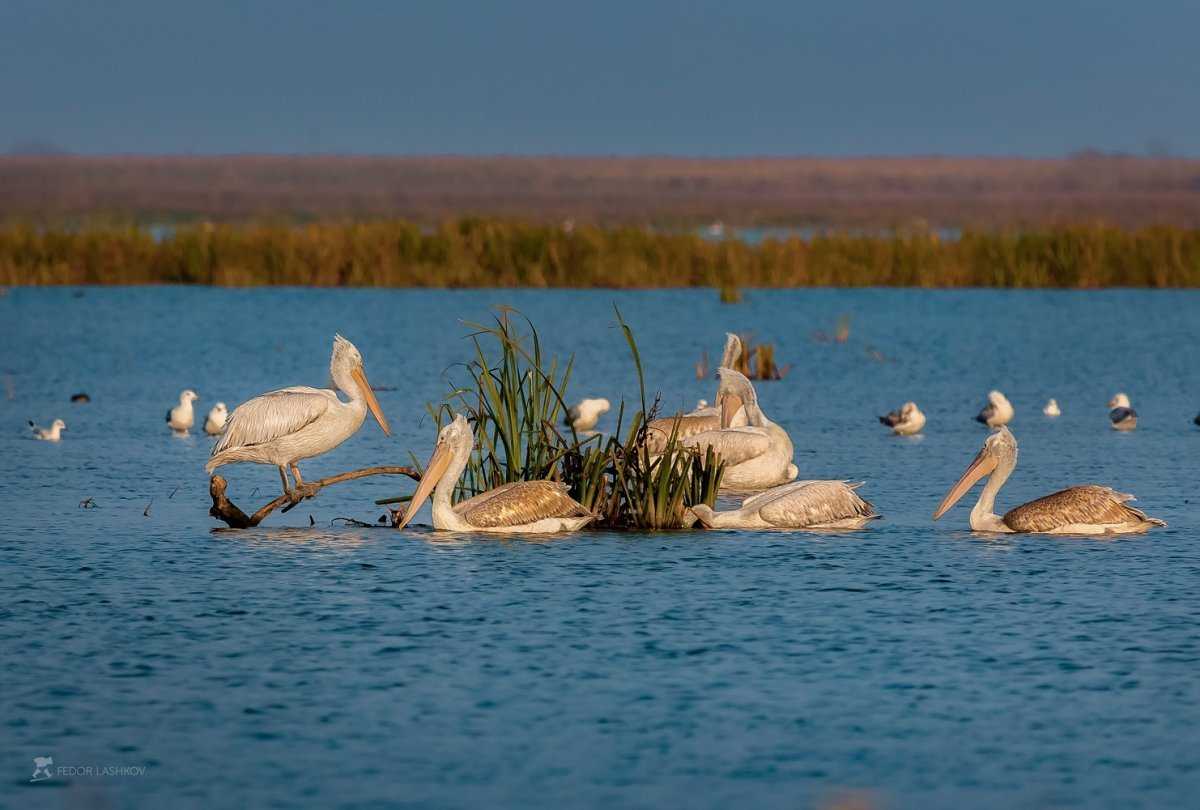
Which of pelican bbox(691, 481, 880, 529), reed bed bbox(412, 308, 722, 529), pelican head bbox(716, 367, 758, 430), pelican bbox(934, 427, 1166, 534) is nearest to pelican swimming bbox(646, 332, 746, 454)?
pelican head bbox(716, 367, 758, 430)

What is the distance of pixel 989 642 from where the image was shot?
9258 millimetres

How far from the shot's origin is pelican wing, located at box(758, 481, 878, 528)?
40.4ft

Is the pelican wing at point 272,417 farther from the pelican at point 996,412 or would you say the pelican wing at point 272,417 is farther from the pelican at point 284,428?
the pelican at point 996,412

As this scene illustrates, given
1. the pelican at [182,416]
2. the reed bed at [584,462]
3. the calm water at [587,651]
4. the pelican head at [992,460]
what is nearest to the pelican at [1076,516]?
the calm water at [587,651]

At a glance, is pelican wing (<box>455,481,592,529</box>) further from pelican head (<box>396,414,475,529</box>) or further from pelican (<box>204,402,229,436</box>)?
pelican (<box>204,402,229,436</box>)

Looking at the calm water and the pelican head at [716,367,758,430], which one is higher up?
the pelican head at [716,367,758,430]

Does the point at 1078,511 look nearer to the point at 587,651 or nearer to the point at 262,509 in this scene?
the point at 587,651

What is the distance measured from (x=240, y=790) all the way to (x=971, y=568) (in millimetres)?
5350

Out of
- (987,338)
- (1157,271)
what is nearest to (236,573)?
(987,338)

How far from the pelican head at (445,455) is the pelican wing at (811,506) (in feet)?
6.11

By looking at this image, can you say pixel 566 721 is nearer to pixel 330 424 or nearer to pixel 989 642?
pixel 989 642

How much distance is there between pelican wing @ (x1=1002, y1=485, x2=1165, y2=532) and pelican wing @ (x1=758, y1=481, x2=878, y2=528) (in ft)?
3.38

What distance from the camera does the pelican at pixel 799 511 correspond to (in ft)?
40.4

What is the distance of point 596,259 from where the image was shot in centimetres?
3988
